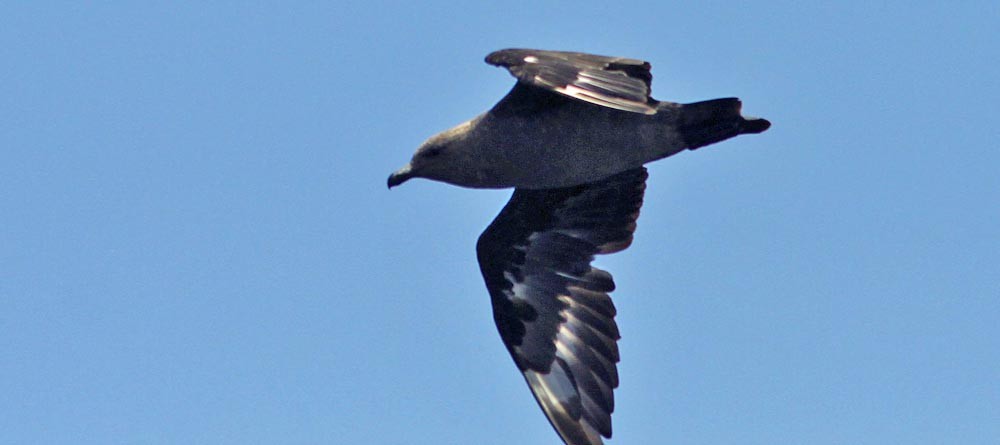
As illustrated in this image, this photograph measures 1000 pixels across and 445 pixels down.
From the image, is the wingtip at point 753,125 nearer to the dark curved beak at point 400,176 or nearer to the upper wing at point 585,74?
the upper wing at point 585,74

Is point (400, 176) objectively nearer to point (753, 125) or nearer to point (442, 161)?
point (442, 161)

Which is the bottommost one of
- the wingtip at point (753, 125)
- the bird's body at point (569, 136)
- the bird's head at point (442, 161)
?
the wingtip at point (753, 125)

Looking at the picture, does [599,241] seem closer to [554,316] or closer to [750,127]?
[554,316]

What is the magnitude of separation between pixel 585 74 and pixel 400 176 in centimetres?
183

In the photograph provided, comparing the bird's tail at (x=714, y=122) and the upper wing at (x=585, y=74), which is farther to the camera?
the bird's tail at (x=714, y=122)

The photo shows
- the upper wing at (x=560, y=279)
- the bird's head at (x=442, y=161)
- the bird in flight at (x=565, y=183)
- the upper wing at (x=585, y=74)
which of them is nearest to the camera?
the upper wing at (x=585, y=74)

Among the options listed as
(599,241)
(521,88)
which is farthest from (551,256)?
(521,88)

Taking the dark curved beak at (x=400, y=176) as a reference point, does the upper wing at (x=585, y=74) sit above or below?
below

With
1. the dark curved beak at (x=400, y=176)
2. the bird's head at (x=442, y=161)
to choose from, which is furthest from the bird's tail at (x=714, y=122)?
the dark curved beak at (x=400, y=176)

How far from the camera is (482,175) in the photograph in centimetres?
1066

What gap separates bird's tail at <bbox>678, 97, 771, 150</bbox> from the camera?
34.2 ft

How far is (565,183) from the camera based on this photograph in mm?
10695

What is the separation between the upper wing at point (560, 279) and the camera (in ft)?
38.4

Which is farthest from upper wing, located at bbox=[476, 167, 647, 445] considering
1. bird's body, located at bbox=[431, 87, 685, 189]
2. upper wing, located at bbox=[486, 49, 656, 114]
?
upper wing, located at bbox=[486, 49, 656, 114]
